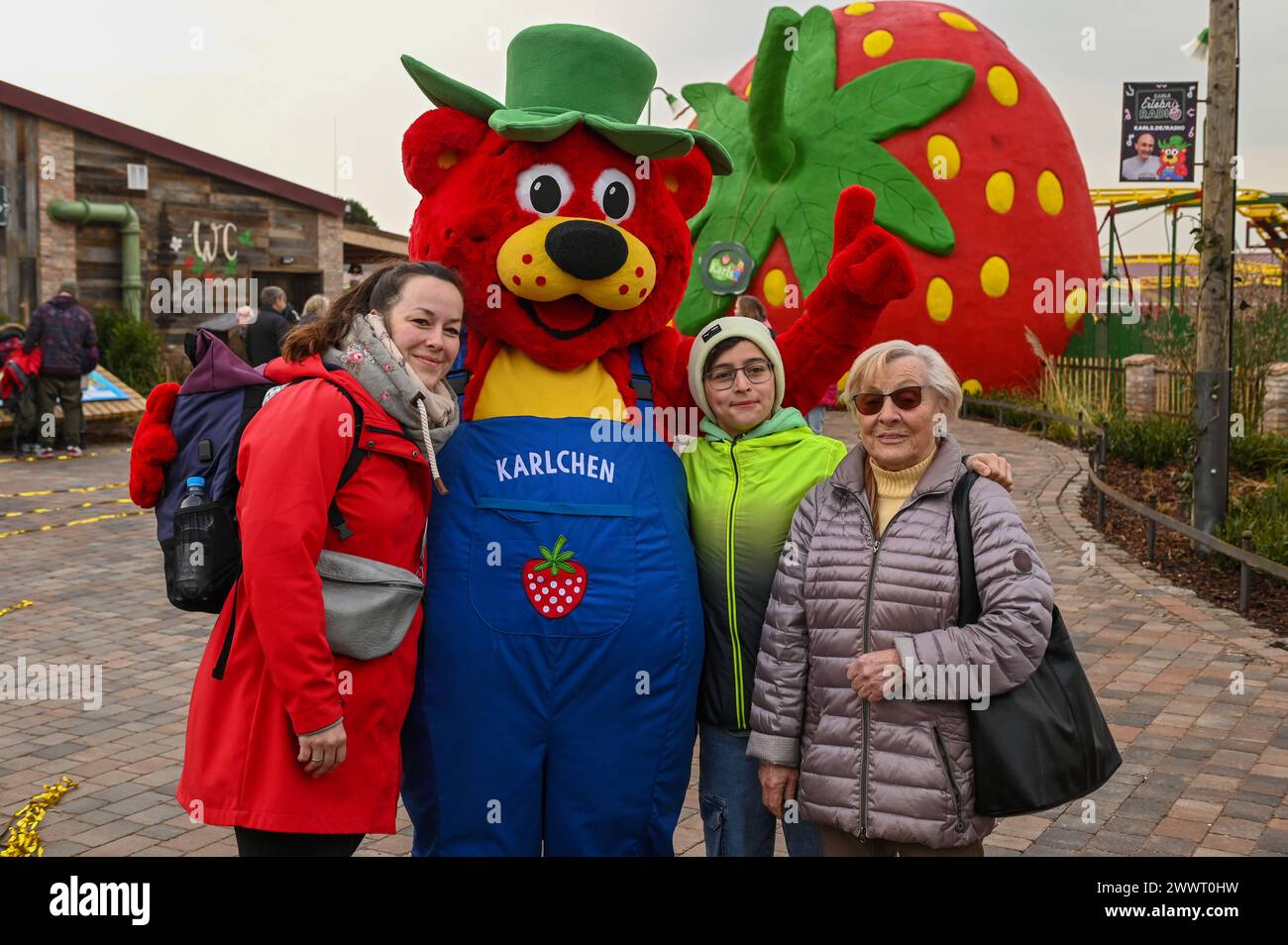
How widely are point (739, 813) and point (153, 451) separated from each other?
1699mm

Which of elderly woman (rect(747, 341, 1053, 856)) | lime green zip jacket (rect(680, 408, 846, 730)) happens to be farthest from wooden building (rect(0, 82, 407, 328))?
elderly woman (rect(747, 341, 1053, 856))

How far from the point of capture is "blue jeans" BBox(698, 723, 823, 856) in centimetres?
313

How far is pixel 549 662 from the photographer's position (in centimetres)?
316

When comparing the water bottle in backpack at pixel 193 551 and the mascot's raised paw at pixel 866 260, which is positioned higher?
the mascot's raised paw at pixel 866 260

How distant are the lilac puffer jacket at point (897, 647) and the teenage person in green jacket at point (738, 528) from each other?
231 millimetres

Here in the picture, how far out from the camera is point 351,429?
2.74 meters

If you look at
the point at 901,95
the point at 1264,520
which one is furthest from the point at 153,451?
the point at 901,95

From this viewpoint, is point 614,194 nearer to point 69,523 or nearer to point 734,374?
point 734,374

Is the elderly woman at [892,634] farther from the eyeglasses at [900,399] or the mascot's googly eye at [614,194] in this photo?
the mascot's googly eye at [614,194]

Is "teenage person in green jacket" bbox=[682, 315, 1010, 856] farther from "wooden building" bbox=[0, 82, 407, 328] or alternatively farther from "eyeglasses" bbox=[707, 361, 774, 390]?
"wooden building" bbox=[0, 82, 407, 328]

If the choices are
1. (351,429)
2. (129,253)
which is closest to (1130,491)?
(351,429)

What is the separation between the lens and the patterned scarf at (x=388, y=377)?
282cm

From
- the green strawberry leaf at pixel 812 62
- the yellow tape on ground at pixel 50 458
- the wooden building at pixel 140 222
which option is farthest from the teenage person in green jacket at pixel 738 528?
the wooden building at pixel 140 222

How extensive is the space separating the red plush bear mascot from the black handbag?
2.61ft
